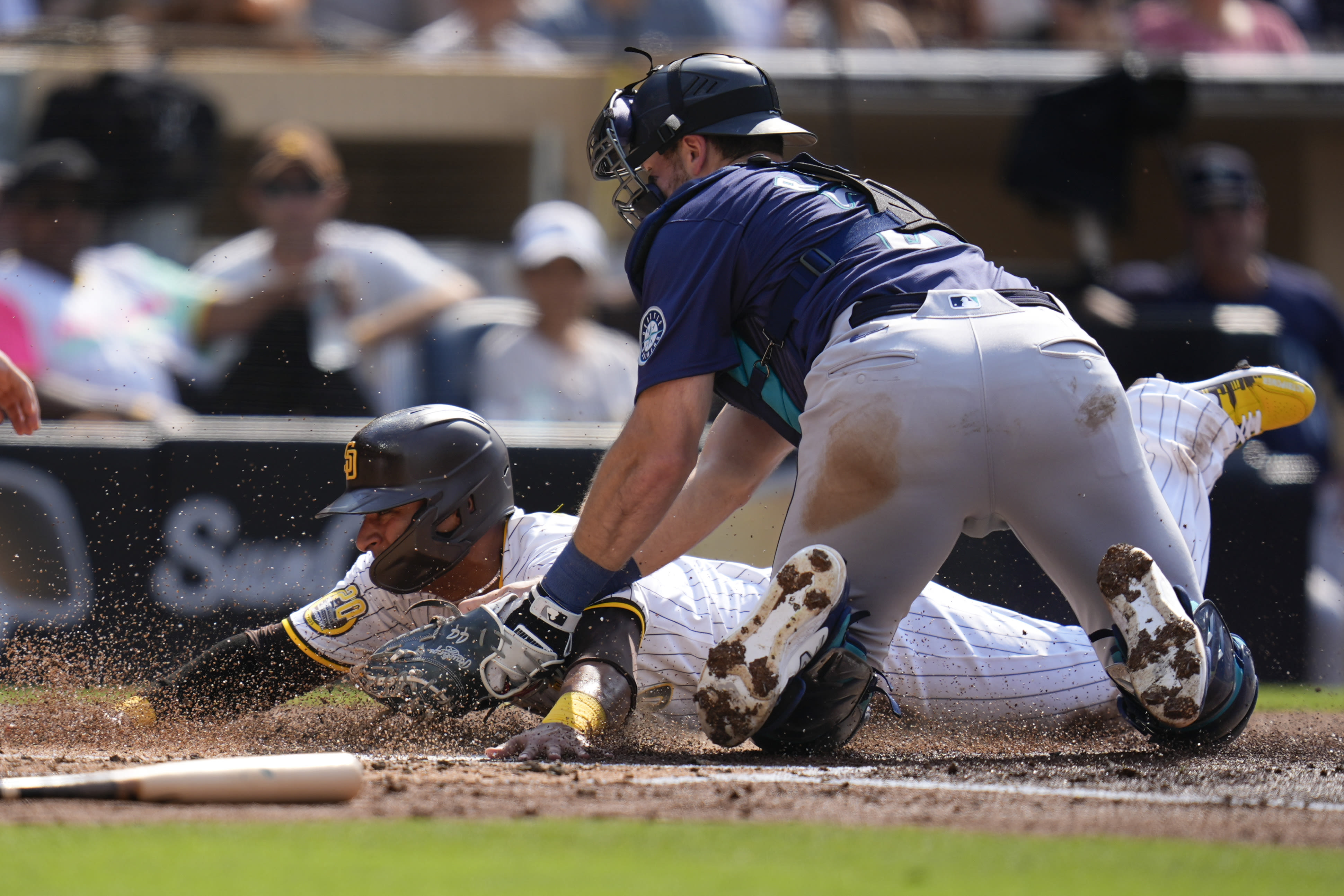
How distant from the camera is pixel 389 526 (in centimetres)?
434

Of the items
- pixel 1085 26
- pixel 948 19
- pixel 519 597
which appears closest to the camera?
pixel 519 597

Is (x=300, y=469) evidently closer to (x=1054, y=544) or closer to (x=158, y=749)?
(x=158, y=749)

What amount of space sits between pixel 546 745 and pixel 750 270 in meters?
1.27

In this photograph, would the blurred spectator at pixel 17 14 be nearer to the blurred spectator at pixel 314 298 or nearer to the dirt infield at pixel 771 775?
the blurred spectator at pixel 314 298

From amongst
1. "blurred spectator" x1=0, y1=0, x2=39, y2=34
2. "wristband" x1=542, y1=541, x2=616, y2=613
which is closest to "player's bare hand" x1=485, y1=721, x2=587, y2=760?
"wristband" x1=542, y1=541, x2=616, y2=613


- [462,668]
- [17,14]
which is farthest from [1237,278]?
[17,14]

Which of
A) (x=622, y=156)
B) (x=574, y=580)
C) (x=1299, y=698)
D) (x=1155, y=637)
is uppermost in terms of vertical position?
(x=622, y=156)

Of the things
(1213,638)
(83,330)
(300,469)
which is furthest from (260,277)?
(1213,638)

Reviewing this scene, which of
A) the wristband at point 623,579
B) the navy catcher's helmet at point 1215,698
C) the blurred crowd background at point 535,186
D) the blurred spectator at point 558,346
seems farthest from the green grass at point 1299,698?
the blurred spectator at point 558,346

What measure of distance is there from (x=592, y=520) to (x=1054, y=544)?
1123 mm

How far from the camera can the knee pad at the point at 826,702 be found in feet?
11.6

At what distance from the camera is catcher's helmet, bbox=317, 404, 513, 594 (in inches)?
169

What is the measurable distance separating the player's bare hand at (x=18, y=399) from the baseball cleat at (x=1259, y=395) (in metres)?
3.65

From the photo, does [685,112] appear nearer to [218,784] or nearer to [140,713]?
[218,784]
